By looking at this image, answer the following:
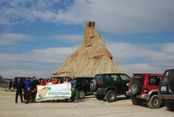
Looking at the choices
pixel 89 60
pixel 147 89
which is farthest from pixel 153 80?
pixel 89 60

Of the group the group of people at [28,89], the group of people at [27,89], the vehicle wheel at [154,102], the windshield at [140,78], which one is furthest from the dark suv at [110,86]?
the vehicle wheel at [154,102]

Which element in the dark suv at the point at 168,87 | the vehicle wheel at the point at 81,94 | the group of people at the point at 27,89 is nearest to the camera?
the dark suv at the point at 168,87

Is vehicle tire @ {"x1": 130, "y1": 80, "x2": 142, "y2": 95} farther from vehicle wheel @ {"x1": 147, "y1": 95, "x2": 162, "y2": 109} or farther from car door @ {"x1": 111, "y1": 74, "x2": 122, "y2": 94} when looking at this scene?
car door @ {"x1": 111, "y1": 74, "x2": 122, "y2": 94}

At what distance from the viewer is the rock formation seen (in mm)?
96500

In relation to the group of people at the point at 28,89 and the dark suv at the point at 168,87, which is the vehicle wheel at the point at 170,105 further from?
the group of people at the point at 28,89

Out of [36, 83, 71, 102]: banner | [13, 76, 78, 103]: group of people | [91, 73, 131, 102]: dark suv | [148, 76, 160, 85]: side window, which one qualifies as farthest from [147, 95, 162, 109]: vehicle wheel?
[36, 83, 71, 102]: banner

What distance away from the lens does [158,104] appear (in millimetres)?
19500

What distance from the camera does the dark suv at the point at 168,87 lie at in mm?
17016

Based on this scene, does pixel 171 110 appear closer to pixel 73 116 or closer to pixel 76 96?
pixel 73 116

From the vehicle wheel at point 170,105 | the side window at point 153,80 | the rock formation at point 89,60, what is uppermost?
the rock formation at point 89,60

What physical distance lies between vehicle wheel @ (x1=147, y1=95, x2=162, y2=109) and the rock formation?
74686 millimetres

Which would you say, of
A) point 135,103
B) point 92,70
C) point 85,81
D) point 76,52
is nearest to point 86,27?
point 76,52

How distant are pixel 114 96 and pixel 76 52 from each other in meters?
78.2

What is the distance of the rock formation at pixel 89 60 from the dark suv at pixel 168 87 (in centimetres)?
7666
